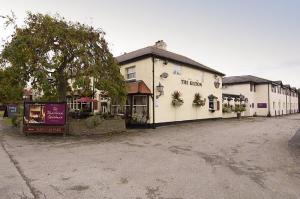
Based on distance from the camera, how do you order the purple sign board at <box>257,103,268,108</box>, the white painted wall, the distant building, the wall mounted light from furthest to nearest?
1. the purple sign board at <box>257,103,268,108</box>
2. the distant building
3. the white painted wall
4. the wall mounted light

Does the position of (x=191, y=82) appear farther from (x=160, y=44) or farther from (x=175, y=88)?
(x=160, y=44)

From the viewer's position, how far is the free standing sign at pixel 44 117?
15.0 meters

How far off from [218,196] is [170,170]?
2.33 meters

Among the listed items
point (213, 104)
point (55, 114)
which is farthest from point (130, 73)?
point (213, 104)

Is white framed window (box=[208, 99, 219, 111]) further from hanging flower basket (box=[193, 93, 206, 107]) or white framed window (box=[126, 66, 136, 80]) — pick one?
white framed window (box=[126, 66, 136, 80])

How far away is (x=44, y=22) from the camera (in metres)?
15.1

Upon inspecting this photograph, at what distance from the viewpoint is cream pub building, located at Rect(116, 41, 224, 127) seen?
19922 mm

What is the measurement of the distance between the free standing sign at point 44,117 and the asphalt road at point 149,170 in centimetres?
242

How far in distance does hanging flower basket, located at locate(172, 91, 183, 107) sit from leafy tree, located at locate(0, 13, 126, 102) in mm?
5918

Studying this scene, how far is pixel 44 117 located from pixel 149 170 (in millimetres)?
9665

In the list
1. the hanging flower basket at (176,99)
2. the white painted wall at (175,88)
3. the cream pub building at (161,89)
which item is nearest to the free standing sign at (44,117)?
the cream pub building at (161,89)

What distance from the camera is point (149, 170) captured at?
777 centimetres

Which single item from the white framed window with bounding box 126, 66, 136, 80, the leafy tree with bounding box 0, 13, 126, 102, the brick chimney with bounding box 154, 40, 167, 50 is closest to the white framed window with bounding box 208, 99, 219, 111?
the brick chimney with bounding box 154, 40, 167, 50

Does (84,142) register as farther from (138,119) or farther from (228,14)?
(228,14)
